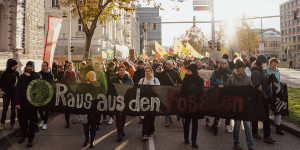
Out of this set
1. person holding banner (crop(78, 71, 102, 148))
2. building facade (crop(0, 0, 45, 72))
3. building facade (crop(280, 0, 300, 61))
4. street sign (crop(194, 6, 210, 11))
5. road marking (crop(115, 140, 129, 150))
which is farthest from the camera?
building facade (crop(280, 0, 300, 61))

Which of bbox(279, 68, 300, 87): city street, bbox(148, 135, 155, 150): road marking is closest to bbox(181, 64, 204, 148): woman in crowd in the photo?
bbox(148, 135, 155, 150): road marking

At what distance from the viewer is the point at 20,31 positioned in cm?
1492

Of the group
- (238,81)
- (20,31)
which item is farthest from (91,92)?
(20,31)

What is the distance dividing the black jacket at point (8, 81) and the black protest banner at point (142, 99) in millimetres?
1306

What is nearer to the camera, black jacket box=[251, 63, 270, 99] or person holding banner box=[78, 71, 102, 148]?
person holding banner box=[78, 71, 102, 148]

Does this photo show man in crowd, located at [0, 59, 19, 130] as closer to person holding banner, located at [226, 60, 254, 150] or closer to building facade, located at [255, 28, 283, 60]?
person holding banner, located at [226, 60, 254, 150]

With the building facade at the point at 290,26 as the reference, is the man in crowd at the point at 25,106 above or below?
below

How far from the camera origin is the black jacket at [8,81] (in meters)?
7.03

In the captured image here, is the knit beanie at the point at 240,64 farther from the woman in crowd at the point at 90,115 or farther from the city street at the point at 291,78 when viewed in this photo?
the city street at the point at 291,78

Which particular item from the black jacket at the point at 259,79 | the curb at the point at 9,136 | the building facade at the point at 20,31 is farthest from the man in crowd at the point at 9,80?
the building facade at the point at 20,31

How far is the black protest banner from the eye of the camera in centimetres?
590

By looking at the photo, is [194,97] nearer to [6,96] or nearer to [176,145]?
[176,145]

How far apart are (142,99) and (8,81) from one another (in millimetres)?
3623

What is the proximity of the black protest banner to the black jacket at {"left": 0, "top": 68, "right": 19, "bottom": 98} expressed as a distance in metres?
1.31
